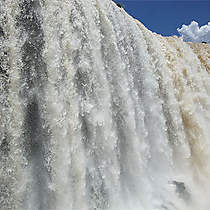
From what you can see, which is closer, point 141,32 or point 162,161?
point 162,161

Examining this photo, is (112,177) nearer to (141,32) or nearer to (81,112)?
(81,112)

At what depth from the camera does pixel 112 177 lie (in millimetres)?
3727

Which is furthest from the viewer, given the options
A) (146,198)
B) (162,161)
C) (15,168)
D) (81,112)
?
(162,161)

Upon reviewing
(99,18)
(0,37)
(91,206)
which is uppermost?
(99,18)

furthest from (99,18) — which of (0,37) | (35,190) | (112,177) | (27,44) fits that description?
(35,190)

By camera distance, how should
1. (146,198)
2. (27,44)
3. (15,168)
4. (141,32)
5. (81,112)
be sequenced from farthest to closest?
1. (141,32)
2. (146,198)
3. (81,112)
4. (27,44)
5. (15,168)

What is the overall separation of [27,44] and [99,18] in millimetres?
1224

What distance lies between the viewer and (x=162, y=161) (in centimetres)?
476

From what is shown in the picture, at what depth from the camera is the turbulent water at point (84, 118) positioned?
3125 millimetres

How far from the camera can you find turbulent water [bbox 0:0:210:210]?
123 inches

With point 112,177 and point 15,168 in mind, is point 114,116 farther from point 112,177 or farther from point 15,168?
point 15,168

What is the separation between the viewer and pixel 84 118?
359cm

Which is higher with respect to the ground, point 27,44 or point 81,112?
point 27,44

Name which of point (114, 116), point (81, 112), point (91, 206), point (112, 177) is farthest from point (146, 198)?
point (81, 112)
